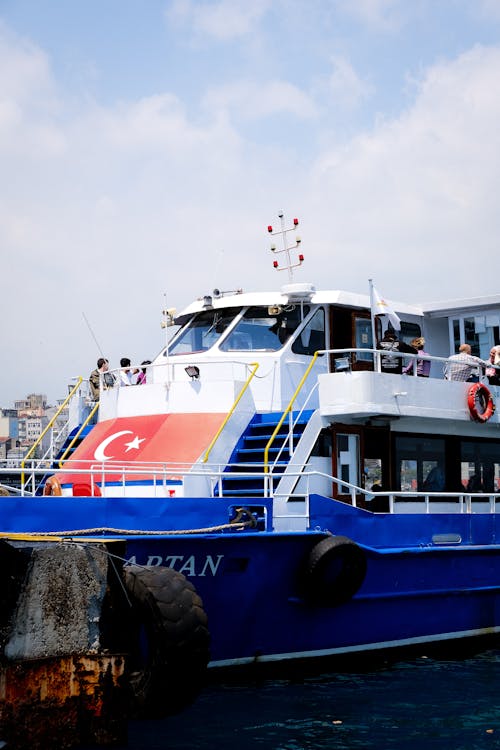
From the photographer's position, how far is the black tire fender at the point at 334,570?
36.1 feet

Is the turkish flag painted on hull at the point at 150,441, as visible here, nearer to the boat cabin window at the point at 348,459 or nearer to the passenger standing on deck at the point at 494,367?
the boat cabin window at the point at 348,459

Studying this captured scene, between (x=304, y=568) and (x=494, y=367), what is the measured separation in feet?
18.0

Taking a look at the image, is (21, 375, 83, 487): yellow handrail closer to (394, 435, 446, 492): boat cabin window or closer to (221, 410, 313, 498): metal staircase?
(221, 410, 313, 498): metal staircase

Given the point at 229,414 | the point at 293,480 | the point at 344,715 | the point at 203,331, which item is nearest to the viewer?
the point at 344,715

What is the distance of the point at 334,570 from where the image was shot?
11.1 meters

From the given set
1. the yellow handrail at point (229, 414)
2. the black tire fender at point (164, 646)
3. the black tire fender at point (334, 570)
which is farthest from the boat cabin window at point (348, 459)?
the black tire fender at point (164, 646)

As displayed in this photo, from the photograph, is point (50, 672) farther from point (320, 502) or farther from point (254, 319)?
point (254, 319)

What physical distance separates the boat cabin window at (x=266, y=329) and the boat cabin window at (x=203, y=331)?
→ 279 mm

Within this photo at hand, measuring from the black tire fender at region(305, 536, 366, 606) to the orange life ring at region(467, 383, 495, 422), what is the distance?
12.1 ft

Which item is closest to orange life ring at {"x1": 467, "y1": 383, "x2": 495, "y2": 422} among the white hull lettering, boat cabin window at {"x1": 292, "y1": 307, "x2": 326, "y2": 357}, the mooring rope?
boat cabin window at {"x1": 292, "y1": 307, "x2": 326, "y2": 357}

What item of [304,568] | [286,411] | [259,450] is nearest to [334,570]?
[304,568]

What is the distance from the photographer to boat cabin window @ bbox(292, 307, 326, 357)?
13766mm

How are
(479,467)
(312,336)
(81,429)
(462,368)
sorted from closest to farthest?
(312,336)
(462,368)
(81,429)
(479,467)

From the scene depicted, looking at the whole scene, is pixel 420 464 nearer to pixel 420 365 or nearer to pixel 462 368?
pixel 420 365
